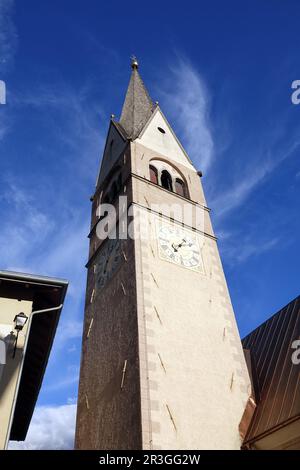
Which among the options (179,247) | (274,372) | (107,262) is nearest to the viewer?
(274,372)

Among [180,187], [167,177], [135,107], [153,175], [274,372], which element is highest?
[135,107]

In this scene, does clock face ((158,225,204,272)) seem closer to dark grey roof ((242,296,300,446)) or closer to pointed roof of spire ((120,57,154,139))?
dark grey roof ((242,296,300,446))

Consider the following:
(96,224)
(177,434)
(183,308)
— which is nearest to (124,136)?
(96,224)

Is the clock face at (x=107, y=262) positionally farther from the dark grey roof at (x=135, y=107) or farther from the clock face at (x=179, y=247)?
the dark grey roof at (x=135, y=107)

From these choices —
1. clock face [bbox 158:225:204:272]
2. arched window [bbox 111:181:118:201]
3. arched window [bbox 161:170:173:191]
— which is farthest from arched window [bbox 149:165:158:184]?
clock face [bbox 158:225:204:272]

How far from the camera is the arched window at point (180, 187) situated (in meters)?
22.8

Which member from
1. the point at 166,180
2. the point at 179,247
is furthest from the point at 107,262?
the point at 166,180

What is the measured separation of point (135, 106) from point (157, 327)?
1944cm

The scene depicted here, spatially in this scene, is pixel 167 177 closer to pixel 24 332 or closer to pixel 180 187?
pixel 180 187

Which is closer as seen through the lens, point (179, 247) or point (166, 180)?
point (179, 247)

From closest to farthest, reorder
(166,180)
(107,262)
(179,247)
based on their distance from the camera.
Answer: (179,247)
(107,262)
(166,180)

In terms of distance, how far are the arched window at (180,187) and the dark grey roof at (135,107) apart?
356cm

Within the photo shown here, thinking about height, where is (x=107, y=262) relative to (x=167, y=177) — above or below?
below

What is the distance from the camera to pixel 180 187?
917 inches
